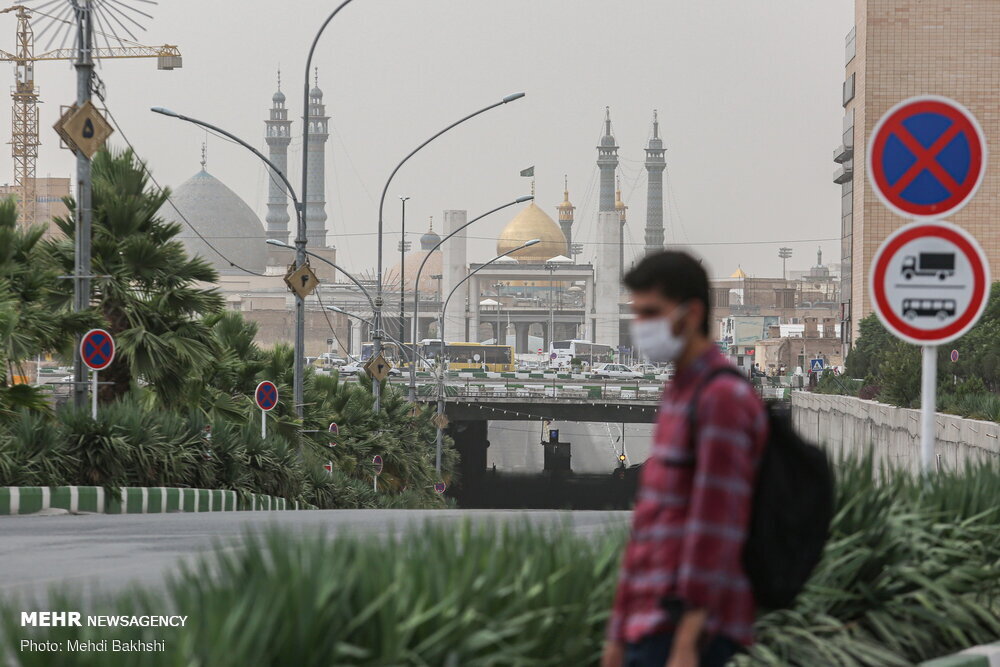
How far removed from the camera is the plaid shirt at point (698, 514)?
358 centimetres

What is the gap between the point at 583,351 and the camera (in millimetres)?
158000

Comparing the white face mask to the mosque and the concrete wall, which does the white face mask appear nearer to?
the concrete wall

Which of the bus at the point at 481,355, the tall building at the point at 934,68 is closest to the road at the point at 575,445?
the bus at the point at 481,355

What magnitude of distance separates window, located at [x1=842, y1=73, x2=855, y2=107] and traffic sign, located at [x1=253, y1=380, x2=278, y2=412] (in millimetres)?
71161

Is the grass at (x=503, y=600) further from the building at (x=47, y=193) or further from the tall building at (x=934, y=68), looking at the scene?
the building at (x=47, y=193)

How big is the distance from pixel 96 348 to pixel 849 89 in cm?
7842

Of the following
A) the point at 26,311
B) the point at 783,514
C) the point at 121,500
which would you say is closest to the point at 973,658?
the point at 783,514

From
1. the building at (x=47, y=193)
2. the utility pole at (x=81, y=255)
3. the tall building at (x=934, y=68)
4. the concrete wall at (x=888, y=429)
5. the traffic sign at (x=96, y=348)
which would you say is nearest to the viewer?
the traffic sign at (x=96, y=348)

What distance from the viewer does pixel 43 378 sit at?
86.7m

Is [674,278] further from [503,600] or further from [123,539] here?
[123,539]

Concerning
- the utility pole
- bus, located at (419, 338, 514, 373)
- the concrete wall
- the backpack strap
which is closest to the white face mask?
the backpack strap

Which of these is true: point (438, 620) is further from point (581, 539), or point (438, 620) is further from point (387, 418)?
point (387, 418)

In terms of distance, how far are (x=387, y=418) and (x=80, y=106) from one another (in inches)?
889

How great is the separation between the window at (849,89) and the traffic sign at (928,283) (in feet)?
277
